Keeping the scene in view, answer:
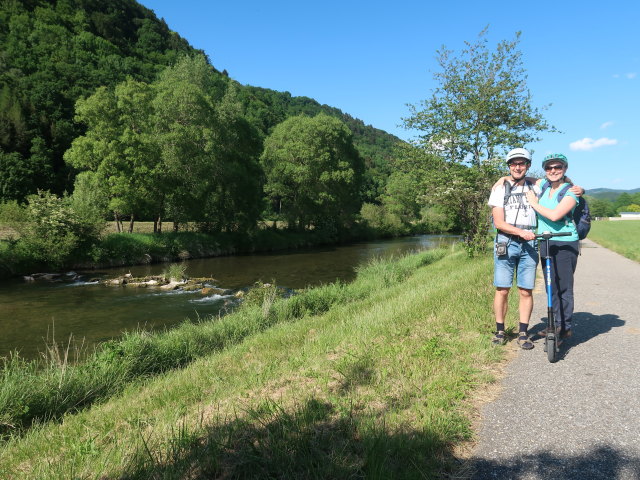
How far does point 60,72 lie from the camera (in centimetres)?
5441

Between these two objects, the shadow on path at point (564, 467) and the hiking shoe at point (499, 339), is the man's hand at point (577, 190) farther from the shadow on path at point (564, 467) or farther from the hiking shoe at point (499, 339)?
the shadow on path at point (564, 467)

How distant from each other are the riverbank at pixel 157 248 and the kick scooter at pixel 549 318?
22345mm

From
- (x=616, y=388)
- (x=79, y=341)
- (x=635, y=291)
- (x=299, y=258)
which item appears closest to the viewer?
(x=616, y=388)

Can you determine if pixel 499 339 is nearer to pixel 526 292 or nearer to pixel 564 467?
pixel 526 292

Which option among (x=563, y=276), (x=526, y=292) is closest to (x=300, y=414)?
(x=526, y=292)

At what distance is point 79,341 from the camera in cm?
934

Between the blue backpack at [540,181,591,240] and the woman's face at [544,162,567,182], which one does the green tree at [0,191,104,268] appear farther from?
the blue backpack at [540,181,591,240]

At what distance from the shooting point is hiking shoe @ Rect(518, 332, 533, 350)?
4680 mm

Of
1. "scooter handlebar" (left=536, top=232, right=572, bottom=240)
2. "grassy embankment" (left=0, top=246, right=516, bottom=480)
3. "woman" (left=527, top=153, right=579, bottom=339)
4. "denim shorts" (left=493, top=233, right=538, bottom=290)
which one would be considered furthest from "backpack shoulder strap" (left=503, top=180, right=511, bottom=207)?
"grassy embankment" (left=0, top=246, right=516, bottom=480)

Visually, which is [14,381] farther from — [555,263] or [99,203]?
[99,203]

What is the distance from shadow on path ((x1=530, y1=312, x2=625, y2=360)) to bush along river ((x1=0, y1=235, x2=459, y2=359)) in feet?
27.4

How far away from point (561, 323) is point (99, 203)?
24.9 meters

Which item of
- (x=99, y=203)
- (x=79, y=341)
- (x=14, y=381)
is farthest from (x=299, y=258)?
(x=14, y=381)

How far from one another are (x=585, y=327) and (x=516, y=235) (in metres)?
2.20
